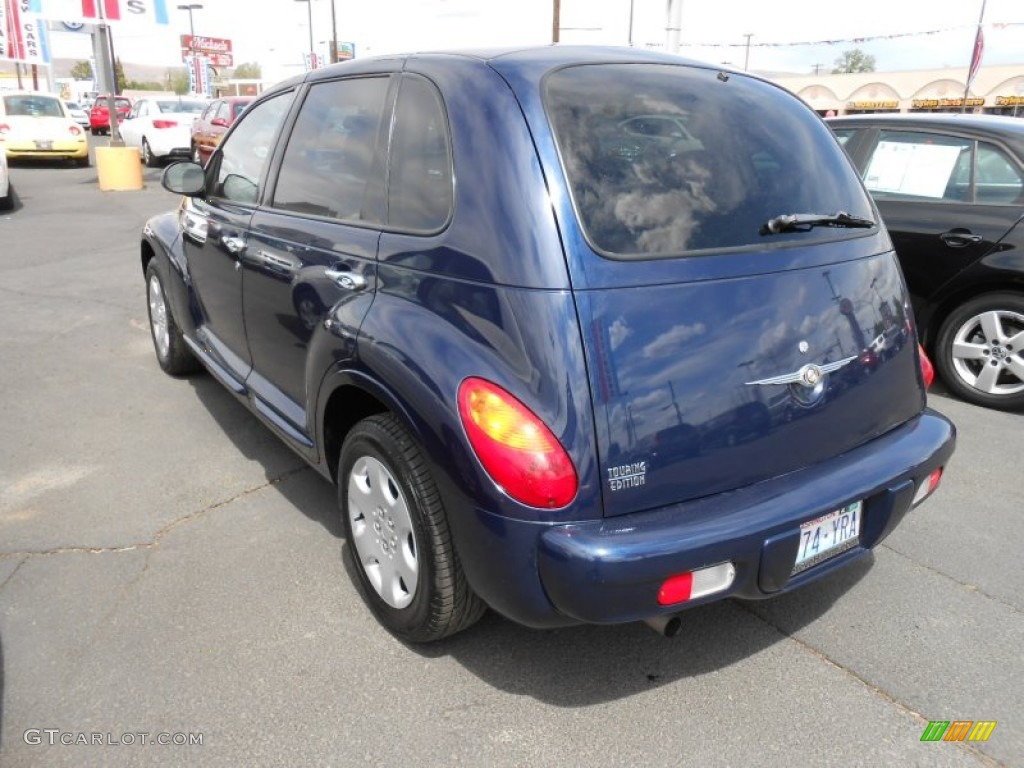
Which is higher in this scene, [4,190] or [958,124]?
[958,124]

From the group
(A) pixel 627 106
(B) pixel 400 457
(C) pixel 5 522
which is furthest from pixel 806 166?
(C) pixel 5 522

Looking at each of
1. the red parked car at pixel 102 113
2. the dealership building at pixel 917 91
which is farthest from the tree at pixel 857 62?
the red parked car at pixel 102 113

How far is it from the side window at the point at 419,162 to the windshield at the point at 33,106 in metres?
18.3

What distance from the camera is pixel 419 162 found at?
8.37 ft

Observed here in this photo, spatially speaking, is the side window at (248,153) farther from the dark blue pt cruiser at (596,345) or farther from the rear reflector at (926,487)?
the rear reflector at (926,487)

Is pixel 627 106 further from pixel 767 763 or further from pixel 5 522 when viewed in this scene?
pixel 5 522

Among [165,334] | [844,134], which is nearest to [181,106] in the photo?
[165,334]

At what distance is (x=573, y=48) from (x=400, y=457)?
1481 millimetres

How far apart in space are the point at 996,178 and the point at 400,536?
432 cm

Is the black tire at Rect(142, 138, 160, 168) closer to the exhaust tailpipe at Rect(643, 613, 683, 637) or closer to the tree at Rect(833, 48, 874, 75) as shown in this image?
the exhaust tailpipe at Rect(643, 613, 683, 637)

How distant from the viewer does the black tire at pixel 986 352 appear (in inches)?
186

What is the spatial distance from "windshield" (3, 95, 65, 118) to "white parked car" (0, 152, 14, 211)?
5930 mm

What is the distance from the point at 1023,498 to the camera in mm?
3711

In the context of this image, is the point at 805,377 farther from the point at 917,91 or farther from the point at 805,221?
the point at 917,91
